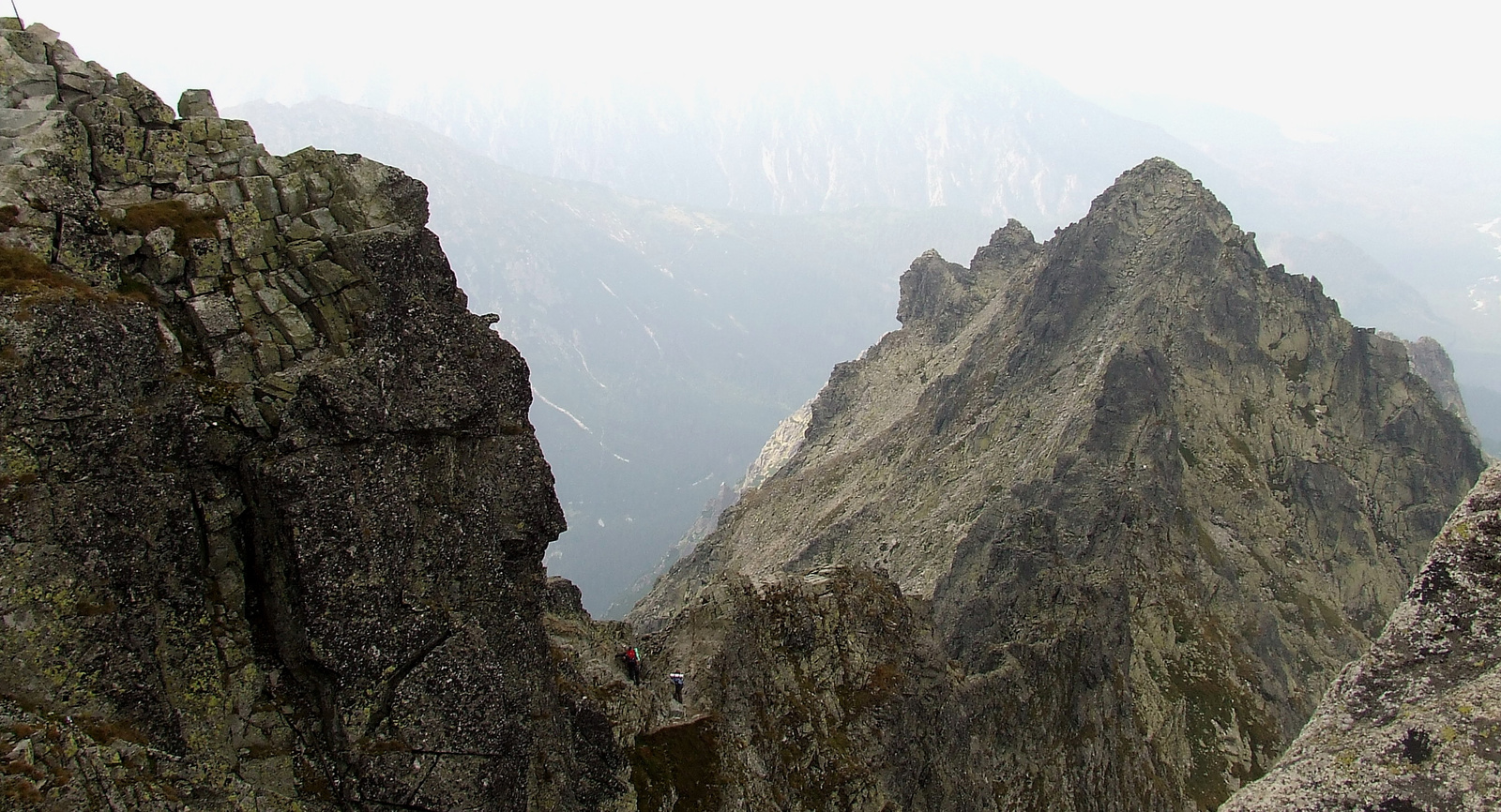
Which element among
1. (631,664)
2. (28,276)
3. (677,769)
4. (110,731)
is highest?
(28,276)

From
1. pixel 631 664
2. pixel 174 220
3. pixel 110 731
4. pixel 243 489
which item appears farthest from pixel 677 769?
pixel 174 220

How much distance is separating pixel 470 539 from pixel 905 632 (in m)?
25.4

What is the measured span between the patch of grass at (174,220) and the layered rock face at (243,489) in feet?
0.27

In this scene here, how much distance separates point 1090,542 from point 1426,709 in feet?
147

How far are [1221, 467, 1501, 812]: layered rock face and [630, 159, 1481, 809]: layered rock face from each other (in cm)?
1848

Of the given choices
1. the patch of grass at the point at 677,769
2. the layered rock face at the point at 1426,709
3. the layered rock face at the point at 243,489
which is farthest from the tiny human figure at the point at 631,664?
the layered rock face at the point at 1426,709

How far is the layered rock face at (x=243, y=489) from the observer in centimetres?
1739

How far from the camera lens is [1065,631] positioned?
4928cm

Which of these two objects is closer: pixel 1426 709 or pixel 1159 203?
pixel 1426 709

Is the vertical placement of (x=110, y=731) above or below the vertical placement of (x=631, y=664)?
below

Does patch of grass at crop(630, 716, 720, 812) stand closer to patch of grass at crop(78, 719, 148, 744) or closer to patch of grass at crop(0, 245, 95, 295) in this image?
patch of grass at crop(78, 719, 148, 744)

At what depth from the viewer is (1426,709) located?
1862 cm

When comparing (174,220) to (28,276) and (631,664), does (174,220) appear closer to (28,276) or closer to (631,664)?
(28,276)

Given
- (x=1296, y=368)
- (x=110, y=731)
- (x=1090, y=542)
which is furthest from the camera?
(x=1296, y=368)
